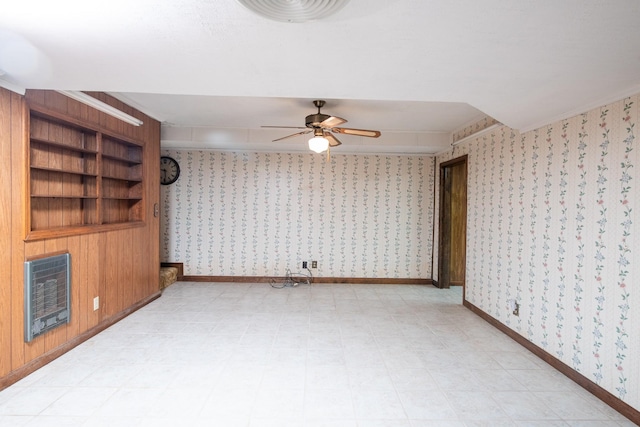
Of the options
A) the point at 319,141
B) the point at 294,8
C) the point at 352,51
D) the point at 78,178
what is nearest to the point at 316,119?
the point at 319,141

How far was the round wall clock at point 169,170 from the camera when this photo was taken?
4.97m

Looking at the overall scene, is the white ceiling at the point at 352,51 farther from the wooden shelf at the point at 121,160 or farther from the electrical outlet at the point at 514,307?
the electrical outlet at the point at 514,307

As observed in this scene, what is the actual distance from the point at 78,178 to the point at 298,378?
8.69ft

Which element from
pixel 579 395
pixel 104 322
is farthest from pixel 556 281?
pixel 104 322

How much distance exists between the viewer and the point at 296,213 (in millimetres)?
5066

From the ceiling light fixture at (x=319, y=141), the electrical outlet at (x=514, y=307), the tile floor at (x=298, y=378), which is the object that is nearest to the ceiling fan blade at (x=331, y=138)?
the ceiling light fixture at (x=319, y=141)

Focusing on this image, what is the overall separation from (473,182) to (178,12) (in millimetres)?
3592

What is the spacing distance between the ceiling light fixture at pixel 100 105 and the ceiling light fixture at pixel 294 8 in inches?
88.0

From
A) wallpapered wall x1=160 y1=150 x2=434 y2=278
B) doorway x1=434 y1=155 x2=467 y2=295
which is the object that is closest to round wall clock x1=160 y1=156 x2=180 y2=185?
wallpapered wall x1=160 y1=150 x2=434 y2=278

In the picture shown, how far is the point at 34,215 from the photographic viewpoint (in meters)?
2.48

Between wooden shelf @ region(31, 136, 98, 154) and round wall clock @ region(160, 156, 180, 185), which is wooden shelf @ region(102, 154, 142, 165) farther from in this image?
round wall clock @ region(160, 156, 180, 185)

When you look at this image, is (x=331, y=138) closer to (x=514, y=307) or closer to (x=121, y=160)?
(x=121, y=160)

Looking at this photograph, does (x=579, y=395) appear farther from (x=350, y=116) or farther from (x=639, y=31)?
(x=350, y=116)

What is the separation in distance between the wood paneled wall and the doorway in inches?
158
